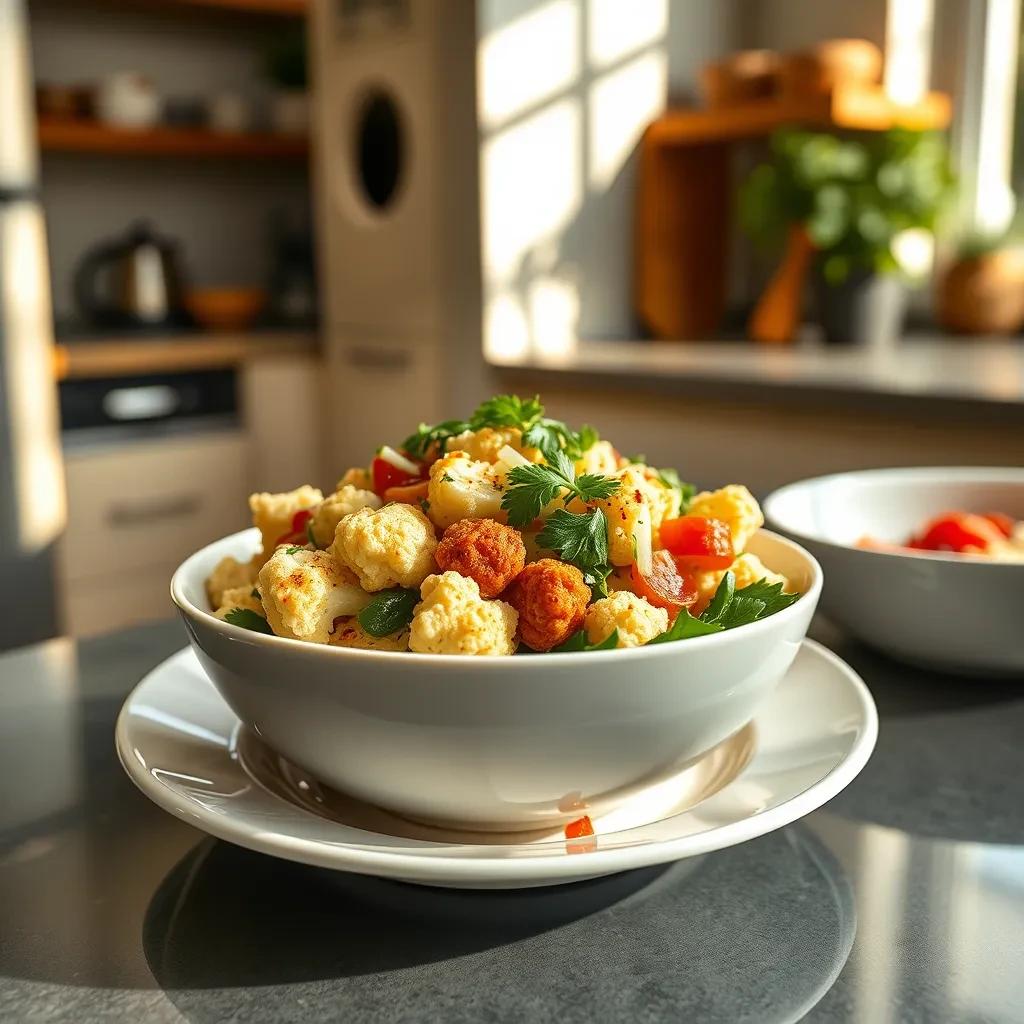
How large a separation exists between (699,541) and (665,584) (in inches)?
1.5

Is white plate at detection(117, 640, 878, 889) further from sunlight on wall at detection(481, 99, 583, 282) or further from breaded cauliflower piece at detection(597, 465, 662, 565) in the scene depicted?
sunlight on wall at detection(481, 99, 583, 282)

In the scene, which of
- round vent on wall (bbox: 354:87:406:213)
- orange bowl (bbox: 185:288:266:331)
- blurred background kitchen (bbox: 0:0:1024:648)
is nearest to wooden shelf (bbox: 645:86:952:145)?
blurred background kitchen (bbox: 0:0:1024:648)

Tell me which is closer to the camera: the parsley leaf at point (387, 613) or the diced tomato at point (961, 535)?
the parsley leaf at point (387, 613)

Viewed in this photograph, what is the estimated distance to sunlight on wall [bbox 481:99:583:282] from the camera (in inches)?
104

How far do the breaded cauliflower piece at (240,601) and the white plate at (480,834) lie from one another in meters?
0.07

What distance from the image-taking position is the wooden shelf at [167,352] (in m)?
2.69

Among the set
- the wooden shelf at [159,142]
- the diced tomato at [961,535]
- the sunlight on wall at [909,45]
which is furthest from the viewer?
the wooden shelf at [159,142]

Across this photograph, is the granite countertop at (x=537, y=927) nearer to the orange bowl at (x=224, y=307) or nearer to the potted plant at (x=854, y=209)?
the potted plant at (x=854, y=209)

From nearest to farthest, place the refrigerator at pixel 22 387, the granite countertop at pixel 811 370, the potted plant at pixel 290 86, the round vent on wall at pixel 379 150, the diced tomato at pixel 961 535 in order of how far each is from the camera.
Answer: the diced tomato at pixel 961 535
the granite countertop at pixel 811 370
the refrigerator at pixel 22 387
the round vent on wall at pixel 379 150
the potted plant at pixel 290 86

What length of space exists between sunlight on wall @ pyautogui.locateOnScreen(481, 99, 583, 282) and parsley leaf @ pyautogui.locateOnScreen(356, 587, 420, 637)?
7.37 ft

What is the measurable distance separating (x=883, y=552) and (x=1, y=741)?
0.56m

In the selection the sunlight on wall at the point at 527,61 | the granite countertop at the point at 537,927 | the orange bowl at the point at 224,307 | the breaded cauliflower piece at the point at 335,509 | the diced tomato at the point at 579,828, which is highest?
the sunlight on wall at the point at 527,61

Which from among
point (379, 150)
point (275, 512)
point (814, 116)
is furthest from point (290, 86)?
point (275, 512)

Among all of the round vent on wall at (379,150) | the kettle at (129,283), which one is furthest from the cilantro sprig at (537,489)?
the kettle at (129,283)
